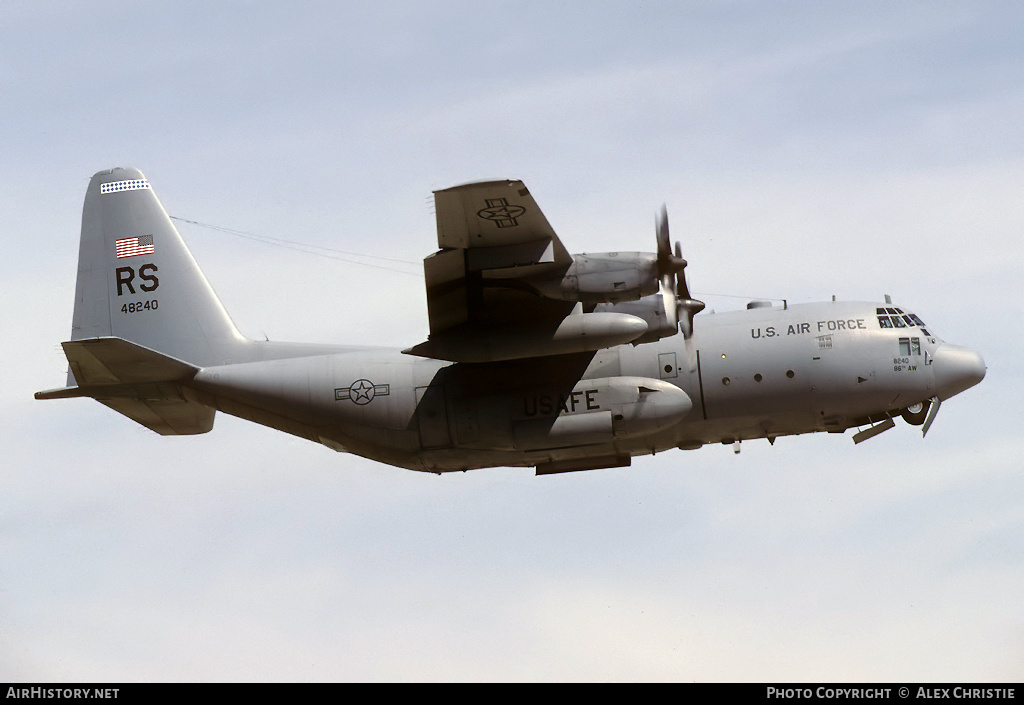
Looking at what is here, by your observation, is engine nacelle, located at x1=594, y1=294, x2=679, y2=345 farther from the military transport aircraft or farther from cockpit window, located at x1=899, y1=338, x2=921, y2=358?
cockpit window, located at x1=899, y1=338, x2=921, y2=358

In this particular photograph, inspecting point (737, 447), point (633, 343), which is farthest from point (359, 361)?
point (737, 447)

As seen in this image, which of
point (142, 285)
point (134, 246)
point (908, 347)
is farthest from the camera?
point (134, 246)

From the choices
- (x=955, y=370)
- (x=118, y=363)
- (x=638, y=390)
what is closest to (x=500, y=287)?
(x=638, y=390)

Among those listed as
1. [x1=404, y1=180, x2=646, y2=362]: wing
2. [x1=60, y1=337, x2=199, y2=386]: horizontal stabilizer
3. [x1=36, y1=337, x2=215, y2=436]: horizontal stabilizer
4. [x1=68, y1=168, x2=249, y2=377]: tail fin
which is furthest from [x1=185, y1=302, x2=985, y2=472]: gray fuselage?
[x1=68, y1=168, x2=249, y2=377]: tail fin

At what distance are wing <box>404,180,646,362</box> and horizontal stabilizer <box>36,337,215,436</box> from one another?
5409 millimetres

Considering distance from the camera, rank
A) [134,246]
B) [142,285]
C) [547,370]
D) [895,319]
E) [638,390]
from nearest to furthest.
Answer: [638,390], [547,370], [895,319], [142,285], [134,246]

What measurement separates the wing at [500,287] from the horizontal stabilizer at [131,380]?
5.41m

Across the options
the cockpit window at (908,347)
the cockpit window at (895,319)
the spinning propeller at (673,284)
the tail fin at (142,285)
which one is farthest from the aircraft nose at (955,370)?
the tail fin at (142,285)

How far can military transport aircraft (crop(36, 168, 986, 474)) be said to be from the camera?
2422 centimetres

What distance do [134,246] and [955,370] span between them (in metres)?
16.9

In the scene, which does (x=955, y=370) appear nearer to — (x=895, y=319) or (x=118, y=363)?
(x=895, y=319)

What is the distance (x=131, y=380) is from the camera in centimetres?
2670

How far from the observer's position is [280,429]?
2706 centimetres
